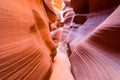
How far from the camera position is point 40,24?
156cm

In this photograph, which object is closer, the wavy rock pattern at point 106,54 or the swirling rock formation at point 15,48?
the swirling rock formation at point 15,48

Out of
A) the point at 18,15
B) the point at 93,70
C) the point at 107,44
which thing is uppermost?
the point at 18,15

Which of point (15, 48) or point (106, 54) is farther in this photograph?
point (106, 54)

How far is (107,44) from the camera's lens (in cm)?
106

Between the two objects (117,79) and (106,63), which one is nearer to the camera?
(117,79)

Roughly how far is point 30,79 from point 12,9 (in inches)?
15.0

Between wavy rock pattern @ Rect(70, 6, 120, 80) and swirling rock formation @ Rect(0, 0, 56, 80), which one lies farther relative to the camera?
wavy rock pattern @ Rect(70, 6, 120, 80)

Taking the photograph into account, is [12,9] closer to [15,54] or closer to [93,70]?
[15,54]

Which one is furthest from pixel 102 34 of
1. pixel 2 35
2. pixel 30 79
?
pixel 2 35

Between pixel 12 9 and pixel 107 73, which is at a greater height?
pixel 12 9

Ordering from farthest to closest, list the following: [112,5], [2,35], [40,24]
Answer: [112,5] → [40,24] → [2,35]

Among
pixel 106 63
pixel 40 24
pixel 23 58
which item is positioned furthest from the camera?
pixel 40 24

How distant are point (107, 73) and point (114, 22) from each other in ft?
1.19

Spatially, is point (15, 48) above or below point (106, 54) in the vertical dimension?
above
